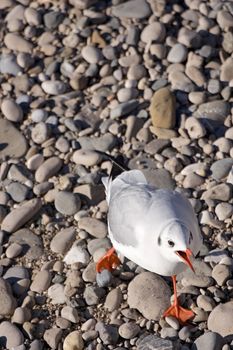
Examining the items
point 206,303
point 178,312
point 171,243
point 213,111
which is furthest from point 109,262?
point 213,111

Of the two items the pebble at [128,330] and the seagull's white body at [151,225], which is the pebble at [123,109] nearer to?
the seagull's white body at [151,225]

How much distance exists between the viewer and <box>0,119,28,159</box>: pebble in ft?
20.5

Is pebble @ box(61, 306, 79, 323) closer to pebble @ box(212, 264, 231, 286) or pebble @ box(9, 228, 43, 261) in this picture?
pebble @ box(9, 228, 43, 261)

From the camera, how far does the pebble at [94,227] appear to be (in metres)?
→ 5.52

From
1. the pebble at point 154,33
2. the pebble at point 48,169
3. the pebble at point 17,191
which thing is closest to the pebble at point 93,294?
the pebble at point 17,191

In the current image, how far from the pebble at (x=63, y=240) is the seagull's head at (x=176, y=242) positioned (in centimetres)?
122

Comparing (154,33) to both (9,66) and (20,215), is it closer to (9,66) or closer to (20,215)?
(9,66)

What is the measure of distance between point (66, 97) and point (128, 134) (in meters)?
0.76

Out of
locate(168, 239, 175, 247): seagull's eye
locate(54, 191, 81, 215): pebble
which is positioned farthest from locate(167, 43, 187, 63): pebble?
locate(168, 239, 175, 247): seagull's eye

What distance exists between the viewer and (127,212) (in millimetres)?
4805

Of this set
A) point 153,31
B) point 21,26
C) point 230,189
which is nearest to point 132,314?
point 230,189

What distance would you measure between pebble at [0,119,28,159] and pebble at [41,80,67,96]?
48 centimetres

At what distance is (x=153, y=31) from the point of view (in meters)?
6.84

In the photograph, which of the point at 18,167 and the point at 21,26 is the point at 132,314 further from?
the point at 21,26
